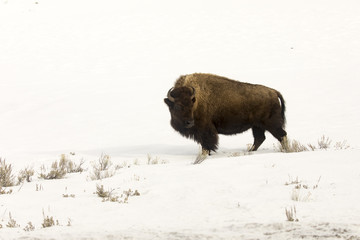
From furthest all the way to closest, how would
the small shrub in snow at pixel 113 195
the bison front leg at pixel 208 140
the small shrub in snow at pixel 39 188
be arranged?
the bison front leg at pixel 208 140
the small shrub in snow at pixel 39 188
the small shrub in snow at pixel 113 195

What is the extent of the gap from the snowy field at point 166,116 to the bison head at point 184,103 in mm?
687

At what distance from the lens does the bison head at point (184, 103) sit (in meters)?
8.98

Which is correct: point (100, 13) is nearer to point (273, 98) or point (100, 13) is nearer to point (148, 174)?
point (273, 98)

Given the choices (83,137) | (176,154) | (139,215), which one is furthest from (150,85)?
(139,215)

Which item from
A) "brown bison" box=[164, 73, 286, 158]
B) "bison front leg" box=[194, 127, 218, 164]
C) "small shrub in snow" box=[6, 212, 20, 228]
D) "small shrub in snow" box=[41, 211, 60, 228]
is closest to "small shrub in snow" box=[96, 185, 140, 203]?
"small shrub in snow" box=[41, 211, 60, 228]

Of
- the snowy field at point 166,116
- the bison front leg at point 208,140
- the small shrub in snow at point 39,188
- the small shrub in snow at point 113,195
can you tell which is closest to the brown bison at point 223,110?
the bison front leg at point 208,140

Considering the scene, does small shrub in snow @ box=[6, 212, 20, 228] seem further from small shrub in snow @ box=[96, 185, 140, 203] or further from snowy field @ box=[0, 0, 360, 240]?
small shrub in snow @ box=[96, 185, 140, 203]

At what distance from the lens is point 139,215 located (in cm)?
436

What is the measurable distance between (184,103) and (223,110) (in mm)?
894

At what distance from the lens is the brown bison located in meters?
9.30

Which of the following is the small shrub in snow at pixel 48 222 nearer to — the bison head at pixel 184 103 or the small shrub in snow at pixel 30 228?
the small shrub in snow at pixel 30 228

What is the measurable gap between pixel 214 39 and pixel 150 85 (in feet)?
26.4

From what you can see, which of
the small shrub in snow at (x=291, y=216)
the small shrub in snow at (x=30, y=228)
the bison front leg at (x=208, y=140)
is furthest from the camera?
the bison front leg at (x=208, y=140)

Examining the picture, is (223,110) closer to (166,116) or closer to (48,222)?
(166,116)
